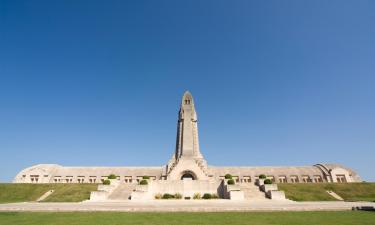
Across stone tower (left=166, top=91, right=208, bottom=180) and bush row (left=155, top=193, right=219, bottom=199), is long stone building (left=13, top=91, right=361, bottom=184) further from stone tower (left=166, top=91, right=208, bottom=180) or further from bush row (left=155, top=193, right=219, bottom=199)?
bush row (left=155, top=193, right=219, bottom=199)

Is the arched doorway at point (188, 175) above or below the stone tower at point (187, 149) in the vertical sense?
below

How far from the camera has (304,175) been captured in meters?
59.5

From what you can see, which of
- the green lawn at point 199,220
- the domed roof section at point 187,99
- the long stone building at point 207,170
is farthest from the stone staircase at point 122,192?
the domed roof section at point 187,99

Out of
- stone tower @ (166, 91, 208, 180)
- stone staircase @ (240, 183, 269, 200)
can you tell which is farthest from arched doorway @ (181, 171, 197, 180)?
stone staircase @ (240, 183, 269, 200)

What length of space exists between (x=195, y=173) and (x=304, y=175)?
106 feet

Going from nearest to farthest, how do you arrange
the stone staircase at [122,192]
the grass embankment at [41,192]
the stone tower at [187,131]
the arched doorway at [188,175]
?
the grass embankment at [41,192], the stone staircase at [122,192], the arched doorway at [188,175], the stone tower at [187,131]

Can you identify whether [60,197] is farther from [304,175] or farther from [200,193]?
[304,175]

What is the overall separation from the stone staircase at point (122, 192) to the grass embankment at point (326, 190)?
70.8 feet

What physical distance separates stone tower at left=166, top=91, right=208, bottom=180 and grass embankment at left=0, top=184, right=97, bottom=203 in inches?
575

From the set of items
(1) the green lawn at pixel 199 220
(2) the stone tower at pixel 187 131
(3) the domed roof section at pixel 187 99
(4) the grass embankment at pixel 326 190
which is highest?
(3) the domed roof section at pixel 187 99

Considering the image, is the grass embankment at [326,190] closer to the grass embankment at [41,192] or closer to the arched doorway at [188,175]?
the arched doorway at [188,175]

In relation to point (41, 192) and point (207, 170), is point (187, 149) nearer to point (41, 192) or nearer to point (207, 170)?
point (207, 170)

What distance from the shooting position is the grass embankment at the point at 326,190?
31834mm

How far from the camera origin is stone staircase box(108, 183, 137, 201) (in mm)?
32144
